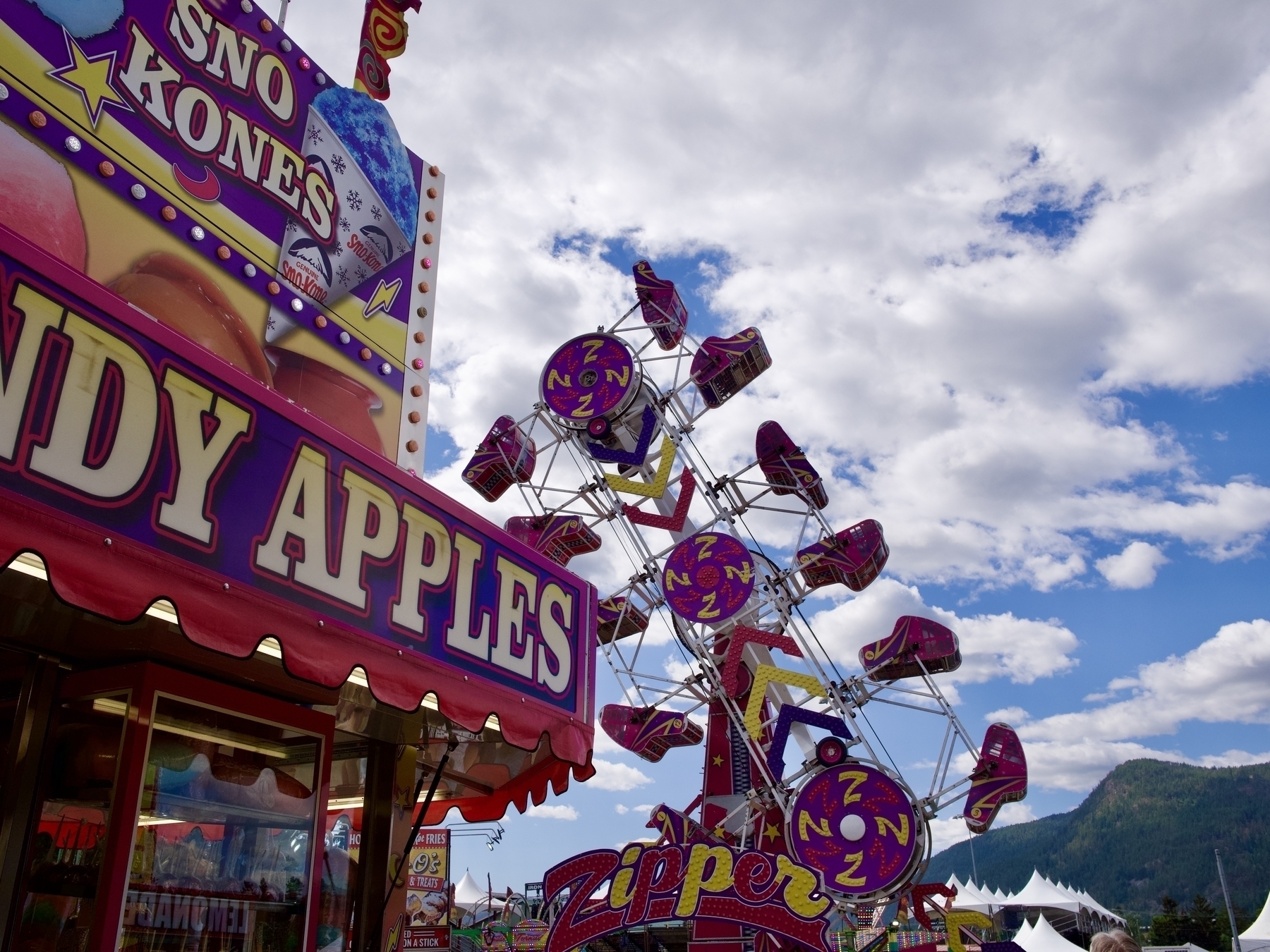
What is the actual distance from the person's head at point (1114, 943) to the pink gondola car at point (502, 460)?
536 inches

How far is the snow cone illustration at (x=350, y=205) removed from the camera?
267 inches

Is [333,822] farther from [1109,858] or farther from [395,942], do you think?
[1109,858]

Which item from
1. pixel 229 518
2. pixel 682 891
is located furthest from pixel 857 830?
pixel 229 518

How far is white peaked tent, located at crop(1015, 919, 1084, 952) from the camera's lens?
2988 cm

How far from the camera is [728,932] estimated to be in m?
13.9

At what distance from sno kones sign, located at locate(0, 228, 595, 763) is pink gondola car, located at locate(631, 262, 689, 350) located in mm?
12089

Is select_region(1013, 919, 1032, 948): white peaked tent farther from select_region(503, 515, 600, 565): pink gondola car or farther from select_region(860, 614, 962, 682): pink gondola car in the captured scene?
select_region(503, 515, 600, 565): pink gondola car

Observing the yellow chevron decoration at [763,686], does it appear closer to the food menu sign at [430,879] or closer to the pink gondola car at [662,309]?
the pink gondola car at [662,309]

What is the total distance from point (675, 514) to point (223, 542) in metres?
12.9

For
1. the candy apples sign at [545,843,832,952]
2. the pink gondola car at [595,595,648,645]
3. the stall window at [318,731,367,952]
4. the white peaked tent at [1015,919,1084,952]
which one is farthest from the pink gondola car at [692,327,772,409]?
the white peaked tent at [1015,919,1084,952]

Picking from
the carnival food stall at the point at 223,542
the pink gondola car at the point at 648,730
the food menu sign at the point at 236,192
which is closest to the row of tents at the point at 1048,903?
the pink gondola car at the point at 648,730

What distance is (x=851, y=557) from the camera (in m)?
15.0

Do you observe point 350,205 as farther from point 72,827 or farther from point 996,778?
point 996,778

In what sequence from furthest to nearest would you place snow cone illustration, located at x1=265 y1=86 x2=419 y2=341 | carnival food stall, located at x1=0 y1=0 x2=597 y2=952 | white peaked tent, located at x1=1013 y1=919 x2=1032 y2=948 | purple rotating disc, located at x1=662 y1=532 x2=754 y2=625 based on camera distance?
white peaked tent, located at x1=1013 y1=919 x2=1032 y2=948 → purple rotating disc, located at x1=662 y1=532 x2=754 y2=625 → snow cone illustration, located at x1=265 y1=86 x2=419 y2=341 → carnival food stall, located at x1=0 y1=0 x2=597 y2=952
